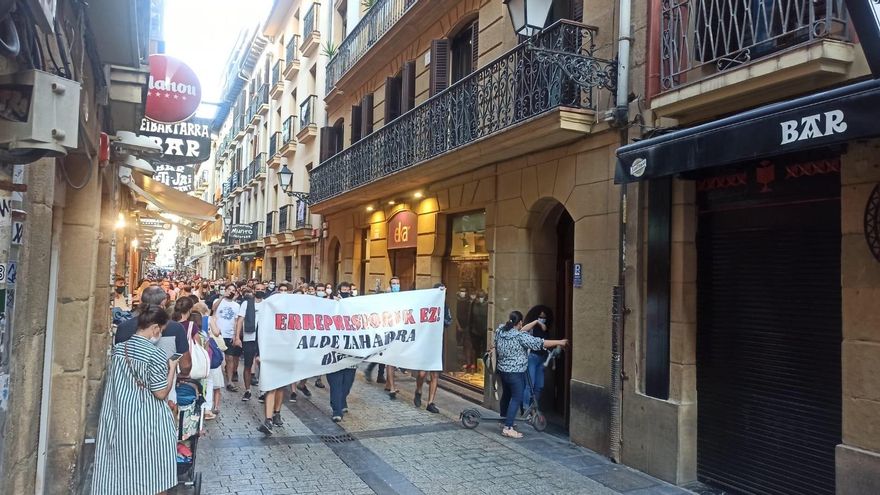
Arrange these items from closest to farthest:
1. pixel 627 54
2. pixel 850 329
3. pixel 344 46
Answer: pixel 850 329 → pixel 627 54 → pixel 344 46

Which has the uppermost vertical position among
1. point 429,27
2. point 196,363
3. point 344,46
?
point 344,46

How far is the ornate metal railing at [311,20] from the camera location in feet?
A: 76.9

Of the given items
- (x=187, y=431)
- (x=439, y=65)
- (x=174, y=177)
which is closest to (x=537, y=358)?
(x=187, y=431)

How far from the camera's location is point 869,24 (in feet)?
12.7

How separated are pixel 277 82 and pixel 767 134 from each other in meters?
27.2

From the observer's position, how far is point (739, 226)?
20.7ft

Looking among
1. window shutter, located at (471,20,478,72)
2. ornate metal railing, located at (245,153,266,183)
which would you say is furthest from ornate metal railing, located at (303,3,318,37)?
window shutter, located at (471,20,478,72)

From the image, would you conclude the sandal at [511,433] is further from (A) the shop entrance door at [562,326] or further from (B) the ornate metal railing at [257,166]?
(B) the ornate metal railing at [257,166]

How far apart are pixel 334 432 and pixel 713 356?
4.75 metres

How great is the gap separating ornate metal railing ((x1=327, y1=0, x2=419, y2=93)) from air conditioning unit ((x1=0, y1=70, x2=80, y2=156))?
11.0 m

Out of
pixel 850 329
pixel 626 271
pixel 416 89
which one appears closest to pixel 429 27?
pixel 416 89

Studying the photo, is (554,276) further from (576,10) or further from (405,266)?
(405,266)

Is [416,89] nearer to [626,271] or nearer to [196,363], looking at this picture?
[626,271]

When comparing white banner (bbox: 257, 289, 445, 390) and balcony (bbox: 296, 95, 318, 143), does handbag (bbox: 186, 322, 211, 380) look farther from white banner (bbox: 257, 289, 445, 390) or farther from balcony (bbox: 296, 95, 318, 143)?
balcony (bbox: 296, 95, 318, 143)
